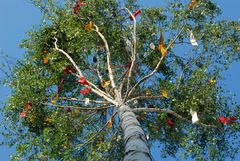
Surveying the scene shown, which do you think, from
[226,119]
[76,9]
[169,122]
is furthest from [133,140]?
[76,9]

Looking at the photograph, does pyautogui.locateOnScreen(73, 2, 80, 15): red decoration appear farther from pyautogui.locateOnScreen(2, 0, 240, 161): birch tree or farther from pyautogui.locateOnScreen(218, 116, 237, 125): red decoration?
pyautogui.locateOnScreen(218, 116, 237, 125): red decoration

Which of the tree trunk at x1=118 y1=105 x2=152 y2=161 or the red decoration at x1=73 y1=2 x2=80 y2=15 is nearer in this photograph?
the tree trunk at x1=118 y1=105 x2=152 y2=161

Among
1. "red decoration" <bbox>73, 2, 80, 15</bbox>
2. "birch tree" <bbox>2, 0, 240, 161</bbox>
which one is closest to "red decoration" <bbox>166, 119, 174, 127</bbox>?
"birch tree" <bbox>2, 0, 240, 161</bbox>

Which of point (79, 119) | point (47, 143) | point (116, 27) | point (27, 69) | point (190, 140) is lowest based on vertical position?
point (190, 140)

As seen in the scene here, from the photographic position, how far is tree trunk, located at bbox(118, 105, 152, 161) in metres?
6.39

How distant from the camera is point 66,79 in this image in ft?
52.7

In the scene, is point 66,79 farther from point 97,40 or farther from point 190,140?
point 190,140

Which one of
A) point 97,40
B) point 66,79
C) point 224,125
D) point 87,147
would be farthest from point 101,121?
point 224,125

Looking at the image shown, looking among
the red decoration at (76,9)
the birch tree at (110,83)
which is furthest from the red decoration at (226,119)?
the red decoration at (76,9)

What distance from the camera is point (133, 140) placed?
24.0 feet

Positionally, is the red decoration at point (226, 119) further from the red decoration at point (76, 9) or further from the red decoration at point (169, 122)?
the red decoration at point (76, 9)

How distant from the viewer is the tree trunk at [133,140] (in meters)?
6.39

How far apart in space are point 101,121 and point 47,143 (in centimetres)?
314

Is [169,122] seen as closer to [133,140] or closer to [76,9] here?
[76,9]
